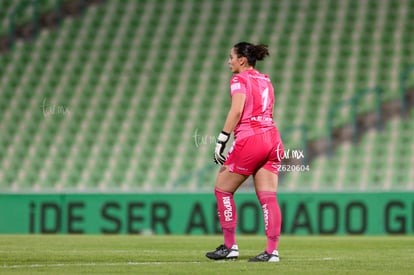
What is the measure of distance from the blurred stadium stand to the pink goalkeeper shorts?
8448 millimetres

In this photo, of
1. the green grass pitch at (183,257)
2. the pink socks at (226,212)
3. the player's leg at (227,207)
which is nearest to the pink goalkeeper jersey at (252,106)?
the player's leg at (227,207)

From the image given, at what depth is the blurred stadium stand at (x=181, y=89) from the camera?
18.9 m

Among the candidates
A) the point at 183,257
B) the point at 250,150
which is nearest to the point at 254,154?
the point at 250,150

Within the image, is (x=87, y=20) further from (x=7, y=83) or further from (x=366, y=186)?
(x=366, y=186)

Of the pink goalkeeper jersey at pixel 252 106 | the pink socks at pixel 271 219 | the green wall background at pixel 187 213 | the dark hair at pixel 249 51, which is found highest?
the dark hair at pixel 249 51

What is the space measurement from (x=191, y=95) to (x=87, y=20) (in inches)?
145

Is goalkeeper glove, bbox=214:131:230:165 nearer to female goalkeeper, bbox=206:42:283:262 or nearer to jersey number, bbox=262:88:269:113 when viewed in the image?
female goalkeeper, bbox=206:42:283:262

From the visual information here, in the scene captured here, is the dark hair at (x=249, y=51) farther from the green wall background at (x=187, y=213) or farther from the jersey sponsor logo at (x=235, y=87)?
the green wall background at (x=187, y=213)

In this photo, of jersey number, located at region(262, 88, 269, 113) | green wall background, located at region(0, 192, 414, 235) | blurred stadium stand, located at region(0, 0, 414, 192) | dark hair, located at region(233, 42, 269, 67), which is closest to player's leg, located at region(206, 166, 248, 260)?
jersey number, located at region(262, 88, 269, 113)

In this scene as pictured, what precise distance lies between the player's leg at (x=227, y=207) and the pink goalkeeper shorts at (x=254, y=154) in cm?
8

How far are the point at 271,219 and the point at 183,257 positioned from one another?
1.09m

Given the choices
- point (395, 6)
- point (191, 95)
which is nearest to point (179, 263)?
point (191, 95)

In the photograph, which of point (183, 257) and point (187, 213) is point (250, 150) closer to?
point (183, 257)

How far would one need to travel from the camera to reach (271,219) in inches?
345
